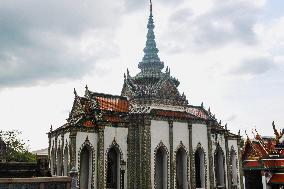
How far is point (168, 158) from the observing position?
32.7 metres

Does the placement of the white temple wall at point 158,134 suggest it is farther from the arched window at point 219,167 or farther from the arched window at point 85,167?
the arched window at point 219,167

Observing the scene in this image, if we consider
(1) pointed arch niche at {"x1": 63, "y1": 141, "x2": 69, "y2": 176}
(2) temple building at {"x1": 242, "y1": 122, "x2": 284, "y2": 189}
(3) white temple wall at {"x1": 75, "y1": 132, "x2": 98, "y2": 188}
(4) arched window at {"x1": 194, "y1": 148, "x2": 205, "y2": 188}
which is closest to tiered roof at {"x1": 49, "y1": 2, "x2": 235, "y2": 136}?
(3) white temple wall at {"x1": 75, "y1": 132, "x2": 98, "y2": 188}

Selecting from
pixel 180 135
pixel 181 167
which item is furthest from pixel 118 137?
pixel 181 167

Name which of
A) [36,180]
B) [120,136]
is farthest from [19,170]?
[120,136]

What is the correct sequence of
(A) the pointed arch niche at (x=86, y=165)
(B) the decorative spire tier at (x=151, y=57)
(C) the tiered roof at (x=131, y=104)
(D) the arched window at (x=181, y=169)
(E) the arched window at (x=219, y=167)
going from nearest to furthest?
(A) the pointed arch niche at (x=86, y=165) → (C) the tiered roof at (x=131, y=104) → (D) the arched window at (x=181, y=169) → (E) the arched window at (x=219, y=167) → (B) the decorative spire tier at (x=151, y=57)

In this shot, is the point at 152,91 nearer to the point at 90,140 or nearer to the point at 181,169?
the point at 181,169

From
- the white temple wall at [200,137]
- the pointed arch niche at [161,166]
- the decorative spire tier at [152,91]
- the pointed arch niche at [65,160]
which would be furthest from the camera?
the decorative spire tier at [152,91]

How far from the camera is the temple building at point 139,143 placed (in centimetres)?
3072

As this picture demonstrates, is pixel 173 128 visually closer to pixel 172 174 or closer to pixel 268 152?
pixel 172 174

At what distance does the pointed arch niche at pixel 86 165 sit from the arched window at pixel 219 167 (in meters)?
15.2

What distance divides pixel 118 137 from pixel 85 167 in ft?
12.9

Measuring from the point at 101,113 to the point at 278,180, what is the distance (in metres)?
17.5

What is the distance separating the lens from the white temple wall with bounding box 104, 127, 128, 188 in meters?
31.3

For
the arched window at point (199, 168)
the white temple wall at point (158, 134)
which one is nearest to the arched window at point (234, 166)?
the arched window at point (199, 168)
